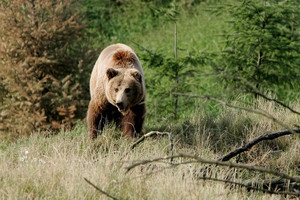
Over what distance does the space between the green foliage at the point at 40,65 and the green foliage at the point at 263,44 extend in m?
3.58

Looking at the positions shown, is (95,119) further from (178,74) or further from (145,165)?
(178,74)

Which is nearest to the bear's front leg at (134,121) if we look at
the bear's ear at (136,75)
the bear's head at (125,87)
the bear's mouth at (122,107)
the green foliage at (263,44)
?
the bear's head at (125,87)

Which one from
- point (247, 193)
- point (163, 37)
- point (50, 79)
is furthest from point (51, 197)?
point (163, 37)

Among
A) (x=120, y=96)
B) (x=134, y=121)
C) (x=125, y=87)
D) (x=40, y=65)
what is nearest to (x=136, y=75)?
(x=125, y=87)

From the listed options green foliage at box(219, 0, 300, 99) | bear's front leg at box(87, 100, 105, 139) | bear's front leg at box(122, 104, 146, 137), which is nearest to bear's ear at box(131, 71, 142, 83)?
bear's front leg at box(122, 104, 146, 137)

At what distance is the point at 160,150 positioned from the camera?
5410 mm

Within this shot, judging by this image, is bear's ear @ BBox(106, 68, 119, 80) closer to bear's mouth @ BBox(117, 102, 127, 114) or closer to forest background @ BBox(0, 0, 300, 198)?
bear's mouth @ BBox(117, 102, 127, 114)

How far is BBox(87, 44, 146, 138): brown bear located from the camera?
246 inches

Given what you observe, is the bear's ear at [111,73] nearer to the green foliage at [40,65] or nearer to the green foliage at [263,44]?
the green foliage at [263,44]

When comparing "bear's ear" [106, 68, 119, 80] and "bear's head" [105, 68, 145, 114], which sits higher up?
"bear's ear" [106, 68, 119, 80]

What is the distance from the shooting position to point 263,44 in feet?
27.6

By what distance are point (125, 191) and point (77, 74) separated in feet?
25.7

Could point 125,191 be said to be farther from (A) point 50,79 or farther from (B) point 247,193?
(A) point 50,79

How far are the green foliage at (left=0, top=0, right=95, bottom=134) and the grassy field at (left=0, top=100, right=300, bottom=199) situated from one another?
3891 mm
